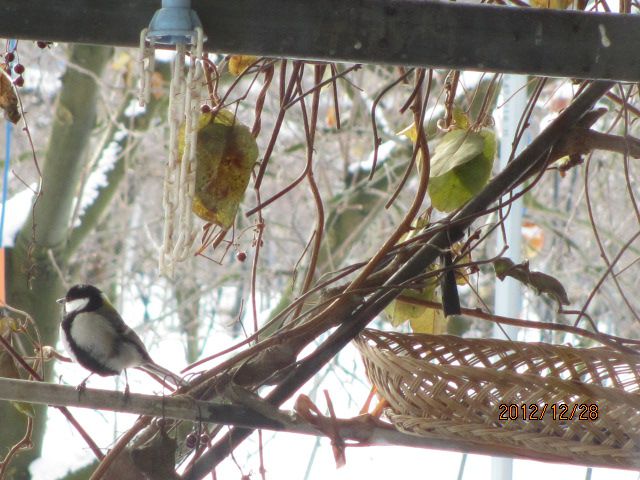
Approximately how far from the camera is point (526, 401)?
70cm

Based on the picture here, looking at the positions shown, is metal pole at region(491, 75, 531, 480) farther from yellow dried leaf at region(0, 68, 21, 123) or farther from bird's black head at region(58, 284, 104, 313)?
yellow dried leaf at region(0, 68, 21, 123)

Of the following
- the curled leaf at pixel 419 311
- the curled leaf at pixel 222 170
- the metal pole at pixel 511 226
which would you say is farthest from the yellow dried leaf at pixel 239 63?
the metal pole at pixel 511 226

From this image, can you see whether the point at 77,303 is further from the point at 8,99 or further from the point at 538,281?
the point at 538,281

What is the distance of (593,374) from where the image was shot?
2.57 feet

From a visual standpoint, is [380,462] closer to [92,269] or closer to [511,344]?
[92,269]

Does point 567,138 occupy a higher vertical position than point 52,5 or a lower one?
higher

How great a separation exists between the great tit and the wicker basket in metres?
0.60

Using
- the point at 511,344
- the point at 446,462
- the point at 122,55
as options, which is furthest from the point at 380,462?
the point at 511,344

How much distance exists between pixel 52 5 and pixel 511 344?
514mm

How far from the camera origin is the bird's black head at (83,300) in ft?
4.64

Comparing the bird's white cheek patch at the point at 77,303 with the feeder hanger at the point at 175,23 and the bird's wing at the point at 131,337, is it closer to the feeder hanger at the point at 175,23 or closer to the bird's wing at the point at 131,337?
the bird's wing at the point at 131,337
